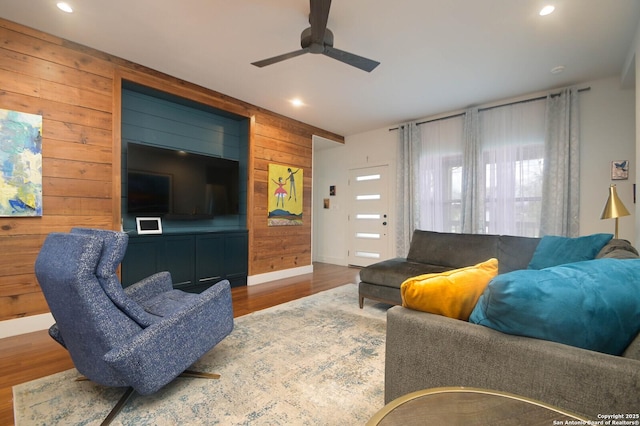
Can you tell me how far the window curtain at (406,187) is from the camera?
5.13m

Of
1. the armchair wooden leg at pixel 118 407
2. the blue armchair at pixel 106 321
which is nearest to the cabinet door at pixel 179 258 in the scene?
the blue armchair at pixel 106 321

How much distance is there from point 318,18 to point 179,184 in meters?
2.72

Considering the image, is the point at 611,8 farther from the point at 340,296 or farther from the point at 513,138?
the point at 340,296

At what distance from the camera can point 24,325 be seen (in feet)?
8.57

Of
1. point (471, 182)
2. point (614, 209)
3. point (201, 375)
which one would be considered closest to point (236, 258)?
point (201, 375)

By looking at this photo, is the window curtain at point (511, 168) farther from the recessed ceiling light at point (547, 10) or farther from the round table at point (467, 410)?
the round table at point (467, 410)

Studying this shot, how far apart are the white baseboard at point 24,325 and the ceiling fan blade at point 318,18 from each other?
3591mm

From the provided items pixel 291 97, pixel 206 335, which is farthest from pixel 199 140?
pixel 206 335

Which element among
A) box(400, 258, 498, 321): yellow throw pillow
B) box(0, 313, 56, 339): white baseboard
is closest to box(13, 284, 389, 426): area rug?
box(400, 258, 498, 321): yellow throw pillow

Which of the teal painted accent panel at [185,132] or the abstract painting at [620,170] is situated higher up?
the teal painted accent panel at [185,132]

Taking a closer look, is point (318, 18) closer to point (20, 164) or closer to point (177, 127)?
point (177, 127)

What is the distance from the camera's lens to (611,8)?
2318mm

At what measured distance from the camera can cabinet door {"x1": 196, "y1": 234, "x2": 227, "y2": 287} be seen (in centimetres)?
385

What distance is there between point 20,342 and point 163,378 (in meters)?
1.98
